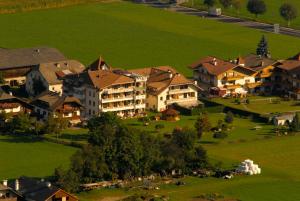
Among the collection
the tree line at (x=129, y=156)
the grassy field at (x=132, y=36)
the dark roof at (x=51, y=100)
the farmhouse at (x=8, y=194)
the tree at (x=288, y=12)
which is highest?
the tree at (x=288, y=12)

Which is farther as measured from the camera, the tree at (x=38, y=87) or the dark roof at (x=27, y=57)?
the dark roof at (x=27, y=57)

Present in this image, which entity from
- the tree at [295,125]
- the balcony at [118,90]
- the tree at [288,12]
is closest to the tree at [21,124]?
the balcony at [118,90]

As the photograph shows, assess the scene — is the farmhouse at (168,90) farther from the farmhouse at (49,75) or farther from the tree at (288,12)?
the tree at (288,12)

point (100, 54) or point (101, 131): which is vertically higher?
point (100, 54)

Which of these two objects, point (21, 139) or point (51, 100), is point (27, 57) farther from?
point (21, 139)

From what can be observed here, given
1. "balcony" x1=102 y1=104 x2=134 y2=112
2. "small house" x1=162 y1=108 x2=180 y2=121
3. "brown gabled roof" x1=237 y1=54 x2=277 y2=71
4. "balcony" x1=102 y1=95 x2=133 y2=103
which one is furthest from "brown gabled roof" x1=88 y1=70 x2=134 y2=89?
"brown gabled roof" x1=237 y1=54 x2=277 y2=71

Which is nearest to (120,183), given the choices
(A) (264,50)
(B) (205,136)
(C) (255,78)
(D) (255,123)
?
(B) (205,136)

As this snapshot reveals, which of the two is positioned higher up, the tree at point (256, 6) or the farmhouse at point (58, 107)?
the tree at point (256, 6)

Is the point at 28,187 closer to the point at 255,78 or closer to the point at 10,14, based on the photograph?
the point at 255,78
